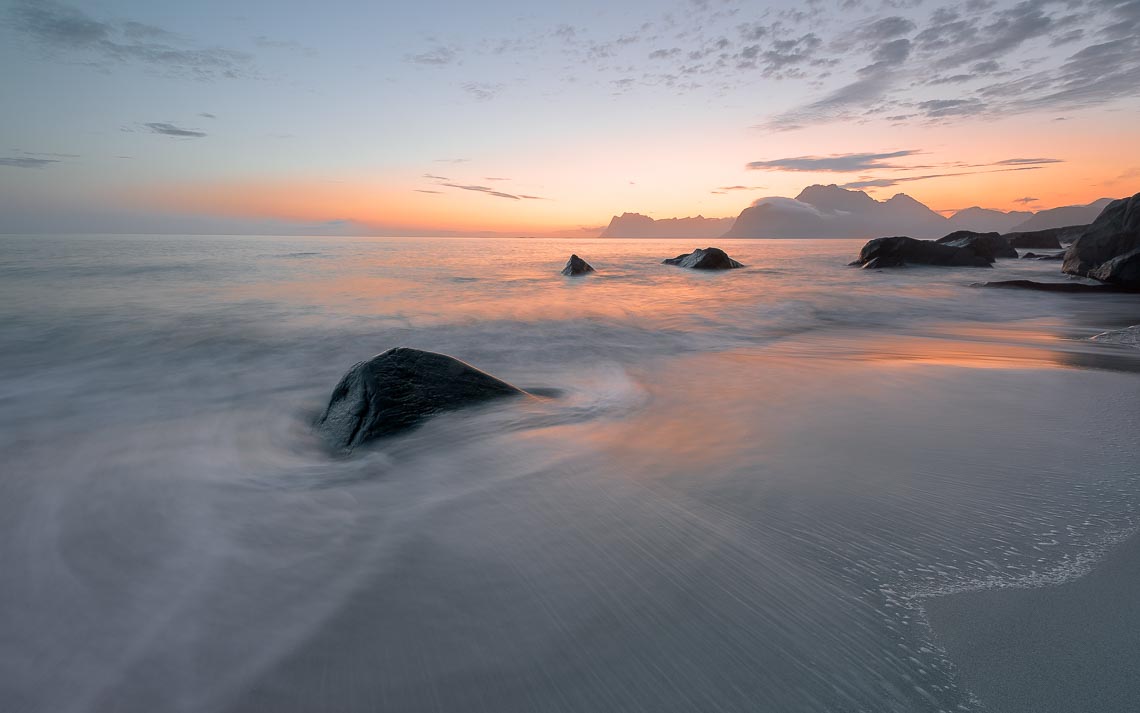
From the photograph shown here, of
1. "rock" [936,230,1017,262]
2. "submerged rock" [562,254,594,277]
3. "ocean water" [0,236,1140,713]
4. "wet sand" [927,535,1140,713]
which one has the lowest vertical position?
"ocean water" [0,236,1140,713]

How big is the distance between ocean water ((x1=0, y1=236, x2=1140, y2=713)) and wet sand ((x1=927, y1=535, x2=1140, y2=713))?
0.08m

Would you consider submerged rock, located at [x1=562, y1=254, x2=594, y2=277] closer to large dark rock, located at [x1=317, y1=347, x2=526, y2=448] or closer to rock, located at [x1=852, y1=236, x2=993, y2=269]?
rock, located at [x1=852, y1=236, x2=993, y2=269]

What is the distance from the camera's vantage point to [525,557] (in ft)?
7.80

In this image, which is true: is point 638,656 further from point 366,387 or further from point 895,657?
point 366,387

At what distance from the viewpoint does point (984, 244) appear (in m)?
25.8

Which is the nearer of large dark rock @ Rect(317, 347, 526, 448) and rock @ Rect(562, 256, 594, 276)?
large dark rock @ Rect(317, 347, 526, 448)

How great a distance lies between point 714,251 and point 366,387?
24957mm

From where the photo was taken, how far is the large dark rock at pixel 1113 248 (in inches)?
501

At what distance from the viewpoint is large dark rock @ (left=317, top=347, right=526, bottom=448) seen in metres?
4.15

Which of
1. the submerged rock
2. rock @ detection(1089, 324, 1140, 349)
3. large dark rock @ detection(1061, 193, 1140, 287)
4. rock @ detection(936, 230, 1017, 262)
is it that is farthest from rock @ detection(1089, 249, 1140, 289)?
the submerged rock

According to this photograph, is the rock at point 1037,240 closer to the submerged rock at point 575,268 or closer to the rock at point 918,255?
the rock at point 918,255

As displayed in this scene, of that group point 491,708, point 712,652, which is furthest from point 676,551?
point 491,708

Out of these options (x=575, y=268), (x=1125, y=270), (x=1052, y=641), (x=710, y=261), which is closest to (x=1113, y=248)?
(x=1125, y=270)

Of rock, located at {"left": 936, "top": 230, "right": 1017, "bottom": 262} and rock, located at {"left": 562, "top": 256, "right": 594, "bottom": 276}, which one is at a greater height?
rock, located at {"left": 936, "top": 230, "right": 1017, "bottom": 262}
